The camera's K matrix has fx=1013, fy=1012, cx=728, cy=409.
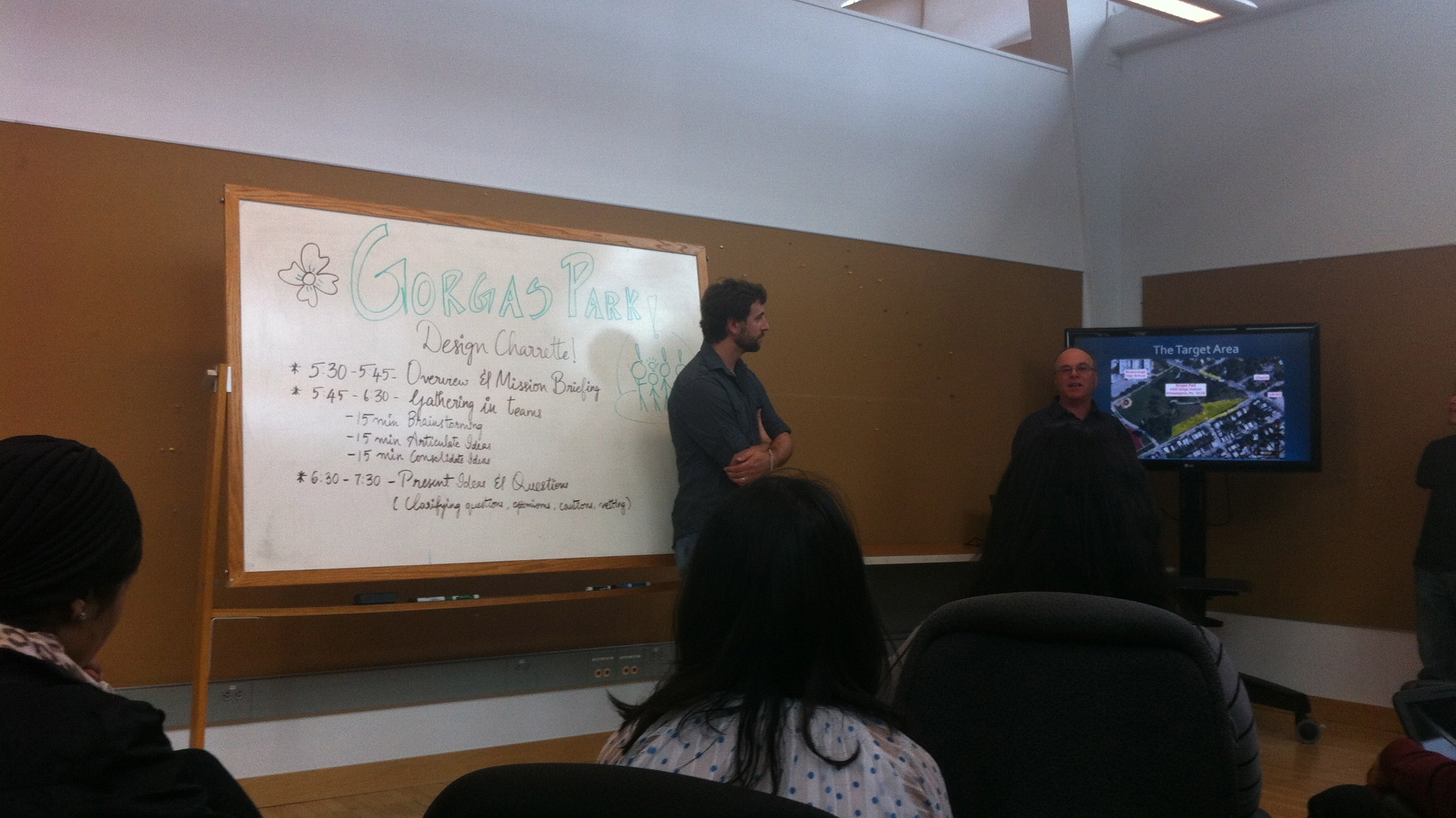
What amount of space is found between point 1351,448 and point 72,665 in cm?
468

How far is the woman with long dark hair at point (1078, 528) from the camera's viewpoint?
4.71 feet

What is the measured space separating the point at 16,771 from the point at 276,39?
9.34 ft

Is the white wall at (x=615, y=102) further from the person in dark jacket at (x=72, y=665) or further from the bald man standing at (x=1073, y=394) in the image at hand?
the person in dark jacket at (x=72, y=665)

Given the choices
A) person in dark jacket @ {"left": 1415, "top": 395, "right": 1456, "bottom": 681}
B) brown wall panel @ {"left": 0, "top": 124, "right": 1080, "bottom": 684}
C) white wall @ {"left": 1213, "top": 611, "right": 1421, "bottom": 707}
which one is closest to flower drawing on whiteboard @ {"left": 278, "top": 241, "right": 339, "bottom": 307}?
brown wall panel @ {"left": 0, "top": 124, "right": 1080, "bottom": 684}

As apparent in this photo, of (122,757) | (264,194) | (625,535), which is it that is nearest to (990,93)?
(625,535)

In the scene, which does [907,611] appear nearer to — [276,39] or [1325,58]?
[1325,58]

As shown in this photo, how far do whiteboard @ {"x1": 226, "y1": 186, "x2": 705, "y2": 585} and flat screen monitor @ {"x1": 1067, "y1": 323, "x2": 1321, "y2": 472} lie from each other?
209 cm

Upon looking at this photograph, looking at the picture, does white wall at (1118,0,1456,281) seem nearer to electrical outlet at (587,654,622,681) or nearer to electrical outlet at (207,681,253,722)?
electrical outlet at (587,654,622,681)

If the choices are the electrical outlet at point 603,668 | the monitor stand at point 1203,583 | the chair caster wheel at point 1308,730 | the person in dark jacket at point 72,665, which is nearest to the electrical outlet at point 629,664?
the electrical outlet at point 603,668

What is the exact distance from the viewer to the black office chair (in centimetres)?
56

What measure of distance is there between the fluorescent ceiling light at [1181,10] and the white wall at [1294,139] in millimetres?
808

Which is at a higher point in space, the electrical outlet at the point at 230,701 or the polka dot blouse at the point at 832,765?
the polka dot blouse at the point at 832,765

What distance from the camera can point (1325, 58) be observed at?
14.3 feet

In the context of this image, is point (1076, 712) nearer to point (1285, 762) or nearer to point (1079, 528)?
point (1079, 528)
